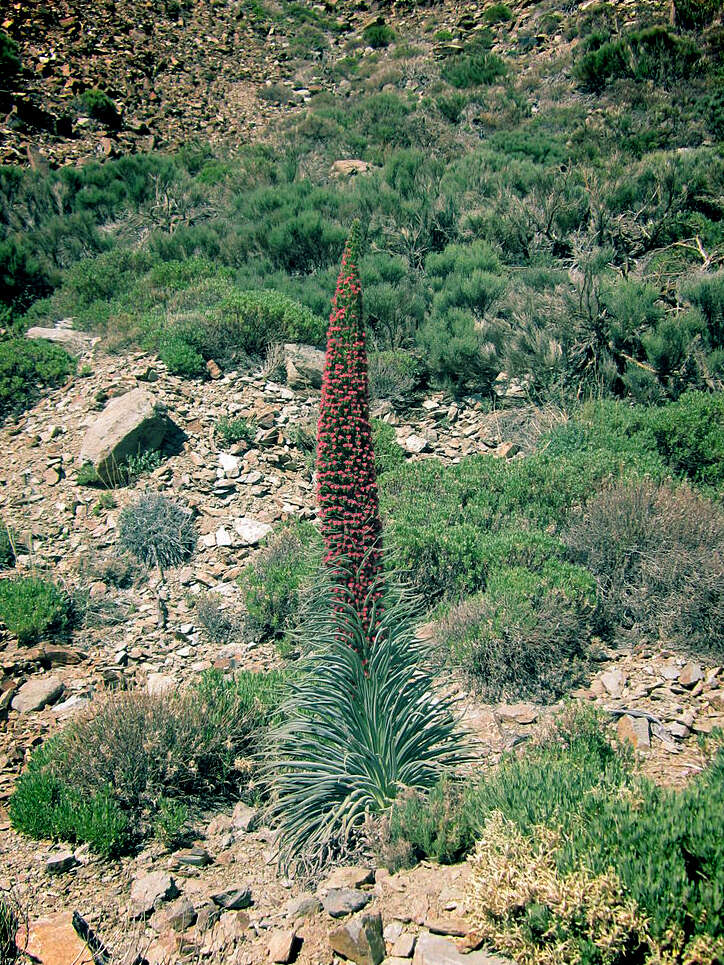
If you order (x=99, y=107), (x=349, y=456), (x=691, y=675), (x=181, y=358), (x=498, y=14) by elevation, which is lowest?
(x=691, y=675)

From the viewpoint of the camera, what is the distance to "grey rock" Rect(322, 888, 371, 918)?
2.72 m

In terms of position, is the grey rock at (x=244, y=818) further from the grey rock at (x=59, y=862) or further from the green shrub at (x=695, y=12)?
the green shrub at (x=695, y=12)

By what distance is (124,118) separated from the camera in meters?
20.3

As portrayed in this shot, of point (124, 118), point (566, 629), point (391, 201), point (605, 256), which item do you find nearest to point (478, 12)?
point (124, 118)

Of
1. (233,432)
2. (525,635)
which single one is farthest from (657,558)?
A: (233,432)

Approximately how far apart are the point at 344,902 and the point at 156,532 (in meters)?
4.20

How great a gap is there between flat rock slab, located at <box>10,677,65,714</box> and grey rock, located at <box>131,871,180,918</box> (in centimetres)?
187

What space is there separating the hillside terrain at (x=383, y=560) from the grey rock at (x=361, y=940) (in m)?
0.02

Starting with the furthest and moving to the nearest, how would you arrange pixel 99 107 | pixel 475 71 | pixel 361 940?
pixel 475 71 < pixel 99 107 < pixel 361 940

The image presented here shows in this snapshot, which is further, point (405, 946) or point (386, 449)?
point (386, 449)

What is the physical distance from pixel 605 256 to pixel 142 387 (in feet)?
21.6

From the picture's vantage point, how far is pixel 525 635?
14.4 ft

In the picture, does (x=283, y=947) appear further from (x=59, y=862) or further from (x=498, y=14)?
(x=498, y=14)

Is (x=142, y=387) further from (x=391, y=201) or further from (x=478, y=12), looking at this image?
(x=478, y=12)
